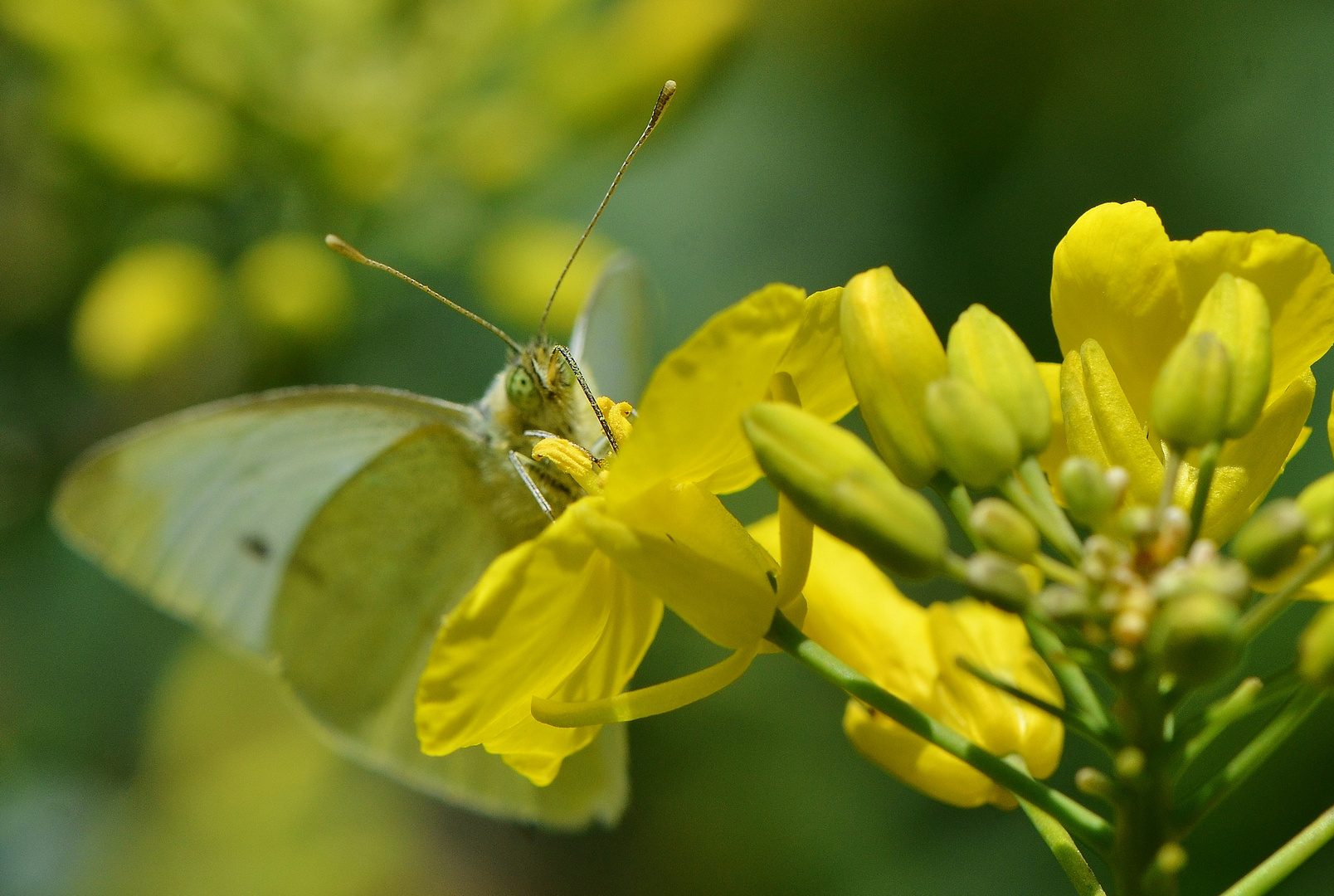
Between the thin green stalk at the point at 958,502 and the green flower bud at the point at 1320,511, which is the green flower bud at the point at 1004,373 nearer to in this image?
the thin green stalk at the point at 958,502

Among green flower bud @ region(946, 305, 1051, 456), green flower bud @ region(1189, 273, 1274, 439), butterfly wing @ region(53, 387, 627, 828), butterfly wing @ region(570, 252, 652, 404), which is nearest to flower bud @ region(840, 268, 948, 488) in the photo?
green flower bud @ region(946, 305, 1051, 456)

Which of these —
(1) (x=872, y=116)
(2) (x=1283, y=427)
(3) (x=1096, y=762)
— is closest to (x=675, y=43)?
(1) (x=872, y=116)

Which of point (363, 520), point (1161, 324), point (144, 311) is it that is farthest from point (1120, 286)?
point (144, 311)

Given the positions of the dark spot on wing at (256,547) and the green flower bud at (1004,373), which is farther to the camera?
the dark spot on wing at (256,547)

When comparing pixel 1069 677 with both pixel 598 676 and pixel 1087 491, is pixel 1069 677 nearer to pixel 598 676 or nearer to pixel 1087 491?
pixel 1087 491

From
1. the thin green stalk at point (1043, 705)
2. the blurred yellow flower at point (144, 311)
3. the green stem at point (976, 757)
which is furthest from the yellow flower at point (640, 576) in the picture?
the blurred yellow flower at point (144, 311)

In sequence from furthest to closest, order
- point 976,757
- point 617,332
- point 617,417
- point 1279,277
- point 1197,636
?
point 617,332 → point 617,417 → point 1279,277 → point 976,757 → point 1197,636

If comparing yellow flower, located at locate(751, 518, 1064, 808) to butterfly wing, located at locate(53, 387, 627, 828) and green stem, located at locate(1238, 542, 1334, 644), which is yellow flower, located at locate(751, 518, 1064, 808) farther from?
butterfly wing, located at locate(53, 387, 627, 828)
